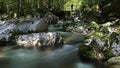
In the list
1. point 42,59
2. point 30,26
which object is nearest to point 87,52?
point 42,59

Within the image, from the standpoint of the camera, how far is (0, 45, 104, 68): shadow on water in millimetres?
12445

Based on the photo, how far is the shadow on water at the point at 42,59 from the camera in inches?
490

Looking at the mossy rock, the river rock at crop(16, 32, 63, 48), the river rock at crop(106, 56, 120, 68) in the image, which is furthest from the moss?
the river rock at crop(16, 32, 63, 48)

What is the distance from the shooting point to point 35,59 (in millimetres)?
13672

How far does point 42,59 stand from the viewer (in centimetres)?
1360

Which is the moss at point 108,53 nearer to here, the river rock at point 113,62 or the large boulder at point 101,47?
the large boulder at point 101,47

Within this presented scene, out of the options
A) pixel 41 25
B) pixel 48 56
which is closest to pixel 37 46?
pixel 48 56

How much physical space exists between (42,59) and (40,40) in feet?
10.3

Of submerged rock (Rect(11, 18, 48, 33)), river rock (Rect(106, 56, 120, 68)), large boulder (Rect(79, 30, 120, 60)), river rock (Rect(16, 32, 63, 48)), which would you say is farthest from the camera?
submerged rock (Rect(11, 18, 48, 33))

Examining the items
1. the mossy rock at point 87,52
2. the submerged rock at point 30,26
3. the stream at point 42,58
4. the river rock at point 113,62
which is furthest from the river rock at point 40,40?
the river rock at point 113,62

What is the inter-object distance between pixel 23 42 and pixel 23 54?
68.1 inches

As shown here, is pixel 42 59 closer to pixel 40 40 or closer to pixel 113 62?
pixel 40 40

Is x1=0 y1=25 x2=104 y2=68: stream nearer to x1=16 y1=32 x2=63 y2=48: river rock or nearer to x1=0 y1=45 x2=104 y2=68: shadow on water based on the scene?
x1=0 y1=45 x2=104 y2=68: shadow on water

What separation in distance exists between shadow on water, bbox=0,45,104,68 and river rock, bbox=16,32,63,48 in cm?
84
